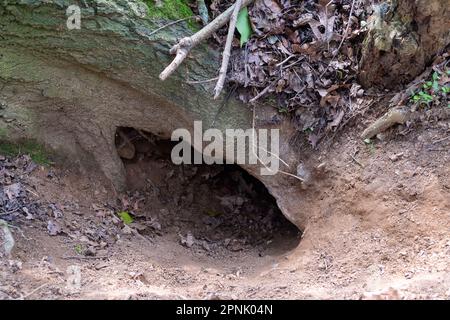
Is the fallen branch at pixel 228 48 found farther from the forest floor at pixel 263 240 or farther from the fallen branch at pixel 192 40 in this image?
the forest floor at pixel 263 240

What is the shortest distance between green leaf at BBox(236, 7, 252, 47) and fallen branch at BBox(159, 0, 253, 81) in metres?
0.08

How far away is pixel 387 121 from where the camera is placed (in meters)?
4.38

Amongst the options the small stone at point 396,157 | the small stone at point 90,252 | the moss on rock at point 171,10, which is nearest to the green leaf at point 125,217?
the small stone at point 90,252

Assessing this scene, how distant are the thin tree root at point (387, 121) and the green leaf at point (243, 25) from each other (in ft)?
4.62

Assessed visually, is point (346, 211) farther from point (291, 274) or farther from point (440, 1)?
point (440, 1)

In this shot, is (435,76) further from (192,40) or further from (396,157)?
(192,40)

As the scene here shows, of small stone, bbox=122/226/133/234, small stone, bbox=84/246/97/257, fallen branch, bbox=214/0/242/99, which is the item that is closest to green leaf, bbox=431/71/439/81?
fallen branch, bbox=214/0/242/99

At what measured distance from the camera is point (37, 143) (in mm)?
4949

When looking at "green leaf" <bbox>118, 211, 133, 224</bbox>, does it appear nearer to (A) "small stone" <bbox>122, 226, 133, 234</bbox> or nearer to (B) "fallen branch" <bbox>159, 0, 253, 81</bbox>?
(A) "small stone" <bbox>122, 226, 133, 234</bbox>

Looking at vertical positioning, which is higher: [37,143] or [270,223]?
[37,143]

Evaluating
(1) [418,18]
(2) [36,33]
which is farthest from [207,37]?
(1) [418,18]

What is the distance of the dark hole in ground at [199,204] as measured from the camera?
533 cm

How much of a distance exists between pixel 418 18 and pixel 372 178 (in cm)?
138
